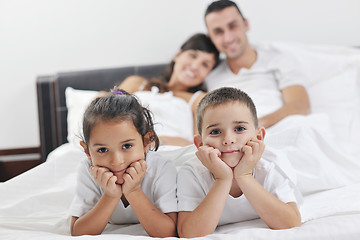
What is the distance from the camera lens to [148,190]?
4.36 feet

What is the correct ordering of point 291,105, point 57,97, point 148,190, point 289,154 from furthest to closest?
point 57,97, point 291,105, point 289,154, point 148,190

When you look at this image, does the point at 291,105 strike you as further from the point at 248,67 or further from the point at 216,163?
the point at 216,163

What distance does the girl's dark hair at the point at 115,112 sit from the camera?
4.01 ft

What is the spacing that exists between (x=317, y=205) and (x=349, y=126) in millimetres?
905

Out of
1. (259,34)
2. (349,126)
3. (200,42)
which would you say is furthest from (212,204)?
(259,34)

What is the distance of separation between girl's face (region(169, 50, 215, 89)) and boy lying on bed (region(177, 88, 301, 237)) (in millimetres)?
1117

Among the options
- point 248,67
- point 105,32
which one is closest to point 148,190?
point 248,67

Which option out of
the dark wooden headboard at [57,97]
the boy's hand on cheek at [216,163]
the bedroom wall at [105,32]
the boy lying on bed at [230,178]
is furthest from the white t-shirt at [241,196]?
the bedroom wall at [105,32]

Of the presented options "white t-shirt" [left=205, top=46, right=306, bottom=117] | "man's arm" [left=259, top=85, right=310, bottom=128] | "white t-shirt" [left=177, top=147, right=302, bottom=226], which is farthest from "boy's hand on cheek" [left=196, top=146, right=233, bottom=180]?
"white t-shirt" [left=205, top=46, right=306, bottom=117]

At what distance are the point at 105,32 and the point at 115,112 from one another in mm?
1735

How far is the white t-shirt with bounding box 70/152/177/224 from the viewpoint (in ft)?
4.22

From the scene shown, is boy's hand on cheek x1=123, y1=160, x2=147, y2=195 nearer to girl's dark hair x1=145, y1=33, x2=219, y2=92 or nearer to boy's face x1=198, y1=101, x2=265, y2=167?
boy's face x1=198, y1=101, x2=265, y2=167

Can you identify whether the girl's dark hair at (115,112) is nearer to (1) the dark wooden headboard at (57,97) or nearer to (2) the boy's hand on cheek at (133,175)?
(2) the boy's hand on cheek at (133,175)

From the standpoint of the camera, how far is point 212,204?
1.16 meters
